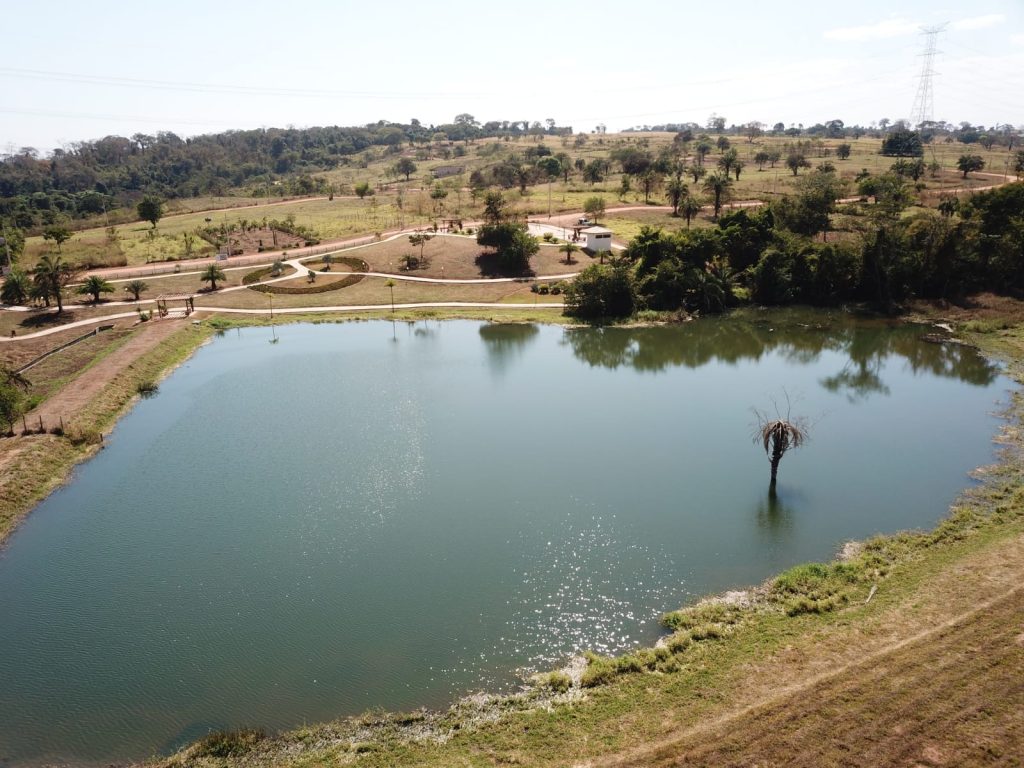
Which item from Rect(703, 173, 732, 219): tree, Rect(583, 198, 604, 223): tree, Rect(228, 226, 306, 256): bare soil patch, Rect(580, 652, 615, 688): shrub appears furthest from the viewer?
Rect(583, 198, 604, 223): tree

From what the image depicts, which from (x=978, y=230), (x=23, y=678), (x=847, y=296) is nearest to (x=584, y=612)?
(x=23, y=678)

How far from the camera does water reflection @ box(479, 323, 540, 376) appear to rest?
155 ft

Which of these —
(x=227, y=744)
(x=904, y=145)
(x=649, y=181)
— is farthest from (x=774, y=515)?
(x=904, y=145)

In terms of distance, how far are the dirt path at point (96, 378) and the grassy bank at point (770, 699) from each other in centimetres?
2726

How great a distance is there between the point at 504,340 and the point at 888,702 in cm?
3913

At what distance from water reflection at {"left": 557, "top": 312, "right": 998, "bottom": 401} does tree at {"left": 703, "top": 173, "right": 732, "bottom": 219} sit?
35614mm

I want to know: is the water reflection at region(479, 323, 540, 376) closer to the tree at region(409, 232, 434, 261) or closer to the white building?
the white building

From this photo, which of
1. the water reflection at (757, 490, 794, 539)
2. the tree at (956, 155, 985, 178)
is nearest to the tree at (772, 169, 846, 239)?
the tree at (956, 155, 985, 178)

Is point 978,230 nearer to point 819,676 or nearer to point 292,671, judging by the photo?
point 819,676

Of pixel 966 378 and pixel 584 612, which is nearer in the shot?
pixel 584 612

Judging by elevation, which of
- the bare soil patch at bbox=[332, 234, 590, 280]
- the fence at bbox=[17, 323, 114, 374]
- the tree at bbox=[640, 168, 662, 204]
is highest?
the tree at bbox=[640, 168, 662, 204]

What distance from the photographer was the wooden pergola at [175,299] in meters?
58.4

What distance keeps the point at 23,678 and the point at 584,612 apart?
1733cm

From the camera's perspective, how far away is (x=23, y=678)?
2000 centimetres
